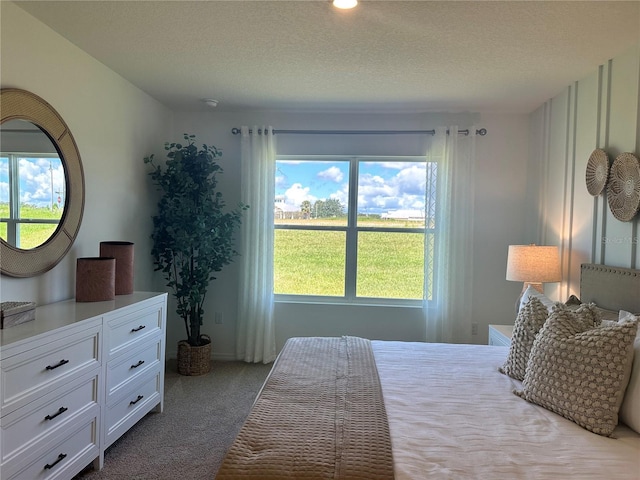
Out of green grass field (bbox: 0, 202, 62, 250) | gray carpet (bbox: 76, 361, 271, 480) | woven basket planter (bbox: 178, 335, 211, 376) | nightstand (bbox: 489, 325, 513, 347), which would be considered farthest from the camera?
woven basket planter (bbox: 178, 335, 211, 376)

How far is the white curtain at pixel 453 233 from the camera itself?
11.6ft

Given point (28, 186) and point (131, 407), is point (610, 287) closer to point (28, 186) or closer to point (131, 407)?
point (131, 407)

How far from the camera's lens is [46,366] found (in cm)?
170

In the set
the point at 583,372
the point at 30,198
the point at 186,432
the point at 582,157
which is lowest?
the point at 186,432

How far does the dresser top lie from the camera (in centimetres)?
164

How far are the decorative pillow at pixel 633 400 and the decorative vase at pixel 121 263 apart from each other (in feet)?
8.97

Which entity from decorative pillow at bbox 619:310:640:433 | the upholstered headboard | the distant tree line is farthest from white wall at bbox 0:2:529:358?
decorative pillow at bbox 619:310:640:433

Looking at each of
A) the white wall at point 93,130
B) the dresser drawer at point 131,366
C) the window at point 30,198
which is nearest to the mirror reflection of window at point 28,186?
the window at point 30,198

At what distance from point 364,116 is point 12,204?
2842 mm

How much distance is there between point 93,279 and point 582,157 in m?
3.41

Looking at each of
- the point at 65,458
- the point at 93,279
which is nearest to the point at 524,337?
the point at 65,458

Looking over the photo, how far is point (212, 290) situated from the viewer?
3.85 m

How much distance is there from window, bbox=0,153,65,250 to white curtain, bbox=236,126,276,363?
161cm

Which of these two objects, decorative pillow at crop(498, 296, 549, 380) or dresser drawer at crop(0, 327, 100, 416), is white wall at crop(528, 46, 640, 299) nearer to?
decorative pillow at crop(498, 296, 549, 380)
